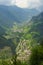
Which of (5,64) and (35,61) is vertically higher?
(35,61)

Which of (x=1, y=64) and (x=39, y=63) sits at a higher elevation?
(x=39, y=63)

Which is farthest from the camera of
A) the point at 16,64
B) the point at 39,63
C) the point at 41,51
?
the point at 41,51

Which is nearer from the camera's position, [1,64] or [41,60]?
[1,64]

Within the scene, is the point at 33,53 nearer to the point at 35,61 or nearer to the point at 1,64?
the point at 35,61

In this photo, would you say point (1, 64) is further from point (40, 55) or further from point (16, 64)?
point (40, 55)

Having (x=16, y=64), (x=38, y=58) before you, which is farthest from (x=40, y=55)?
(x=16, y=64)

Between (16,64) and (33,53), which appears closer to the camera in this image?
(16,64)

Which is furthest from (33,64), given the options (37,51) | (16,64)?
(16,64)

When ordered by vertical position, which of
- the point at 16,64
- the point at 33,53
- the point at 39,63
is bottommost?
the point at 16,64

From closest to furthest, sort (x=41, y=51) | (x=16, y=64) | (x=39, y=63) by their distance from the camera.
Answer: (x=16, y=64), (x=39, y=63), (x=41, y=51)
